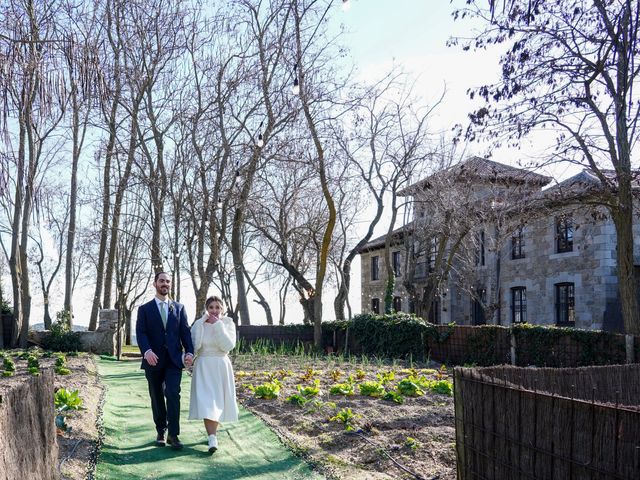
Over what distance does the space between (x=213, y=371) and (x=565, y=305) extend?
78.8ft

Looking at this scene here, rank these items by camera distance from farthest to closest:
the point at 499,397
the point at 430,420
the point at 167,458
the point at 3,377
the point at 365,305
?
the point at 365,305 < the point at 3,377 < the point at 430,420 < the point at 167,458 < the point at 499,397

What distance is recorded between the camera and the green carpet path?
6.59 m

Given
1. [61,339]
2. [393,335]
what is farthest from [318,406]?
[61,339]

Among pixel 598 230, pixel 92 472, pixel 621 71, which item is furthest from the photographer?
pixel 598 230

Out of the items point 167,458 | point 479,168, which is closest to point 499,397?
point 167,458

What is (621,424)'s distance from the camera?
4074 millimetres

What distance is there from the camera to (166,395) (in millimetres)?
7496

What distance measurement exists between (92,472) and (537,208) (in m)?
12.7

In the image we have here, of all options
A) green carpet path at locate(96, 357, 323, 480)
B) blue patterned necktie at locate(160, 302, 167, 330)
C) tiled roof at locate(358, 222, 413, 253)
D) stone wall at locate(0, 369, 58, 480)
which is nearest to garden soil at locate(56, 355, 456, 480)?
green carpet path at locate(96, 357, 323, 480)

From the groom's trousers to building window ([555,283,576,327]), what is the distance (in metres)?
23.5

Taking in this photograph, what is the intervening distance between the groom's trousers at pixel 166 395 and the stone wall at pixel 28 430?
1.95 m

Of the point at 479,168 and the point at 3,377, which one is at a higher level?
the point at 479,168

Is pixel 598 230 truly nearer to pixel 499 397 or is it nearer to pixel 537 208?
pixel 537 208

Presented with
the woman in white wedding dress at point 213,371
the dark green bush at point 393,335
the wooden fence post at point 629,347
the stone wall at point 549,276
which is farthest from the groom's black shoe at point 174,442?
the stone wall at point 549,276
